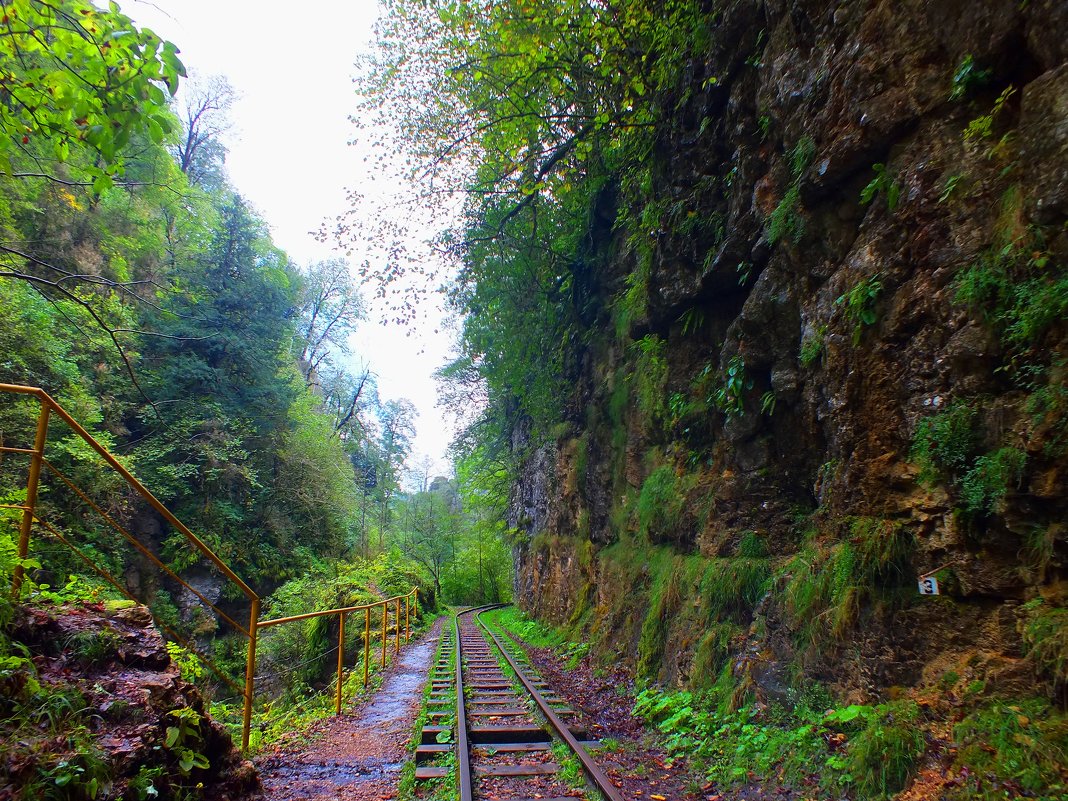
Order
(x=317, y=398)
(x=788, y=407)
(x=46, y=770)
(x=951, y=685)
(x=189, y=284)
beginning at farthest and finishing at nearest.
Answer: (x=317, y=398) → (x=189, y=284) → (x=788, y=407) → (x=951, y=685) → (x=46, y=770)

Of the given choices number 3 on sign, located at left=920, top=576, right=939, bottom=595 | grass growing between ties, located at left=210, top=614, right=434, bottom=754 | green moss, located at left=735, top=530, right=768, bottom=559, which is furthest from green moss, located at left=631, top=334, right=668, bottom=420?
grass growing between ties, located at left=210, top=614, right=434, bottom=754

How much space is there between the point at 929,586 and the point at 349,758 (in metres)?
5.47

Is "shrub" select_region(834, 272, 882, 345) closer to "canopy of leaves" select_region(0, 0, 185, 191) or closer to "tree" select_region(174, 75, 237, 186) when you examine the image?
"canopy of leaves" select_region(0, 0, 185, 191)

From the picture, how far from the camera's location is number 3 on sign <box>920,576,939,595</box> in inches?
151

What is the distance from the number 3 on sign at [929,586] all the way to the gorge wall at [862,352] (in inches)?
1.7

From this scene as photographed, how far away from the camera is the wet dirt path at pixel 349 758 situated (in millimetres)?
4223

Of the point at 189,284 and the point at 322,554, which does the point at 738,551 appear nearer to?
the point at 322,554

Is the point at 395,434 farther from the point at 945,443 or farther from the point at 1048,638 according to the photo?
the point at 1048,638

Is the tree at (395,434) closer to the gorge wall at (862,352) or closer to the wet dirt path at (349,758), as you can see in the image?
the wet dirt path at (349,758)

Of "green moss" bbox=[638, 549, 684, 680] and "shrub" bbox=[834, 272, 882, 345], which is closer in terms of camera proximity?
"shrub" bbox=[834, 272, 882, 345]

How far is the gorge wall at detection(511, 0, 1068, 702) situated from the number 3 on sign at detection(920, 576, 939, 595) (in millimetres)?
43

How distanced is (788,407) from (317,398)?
24.7m

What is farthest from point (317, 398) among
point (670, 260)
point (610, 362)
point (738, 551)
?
point (738, 551)

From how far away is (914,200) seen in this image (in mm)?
4312
